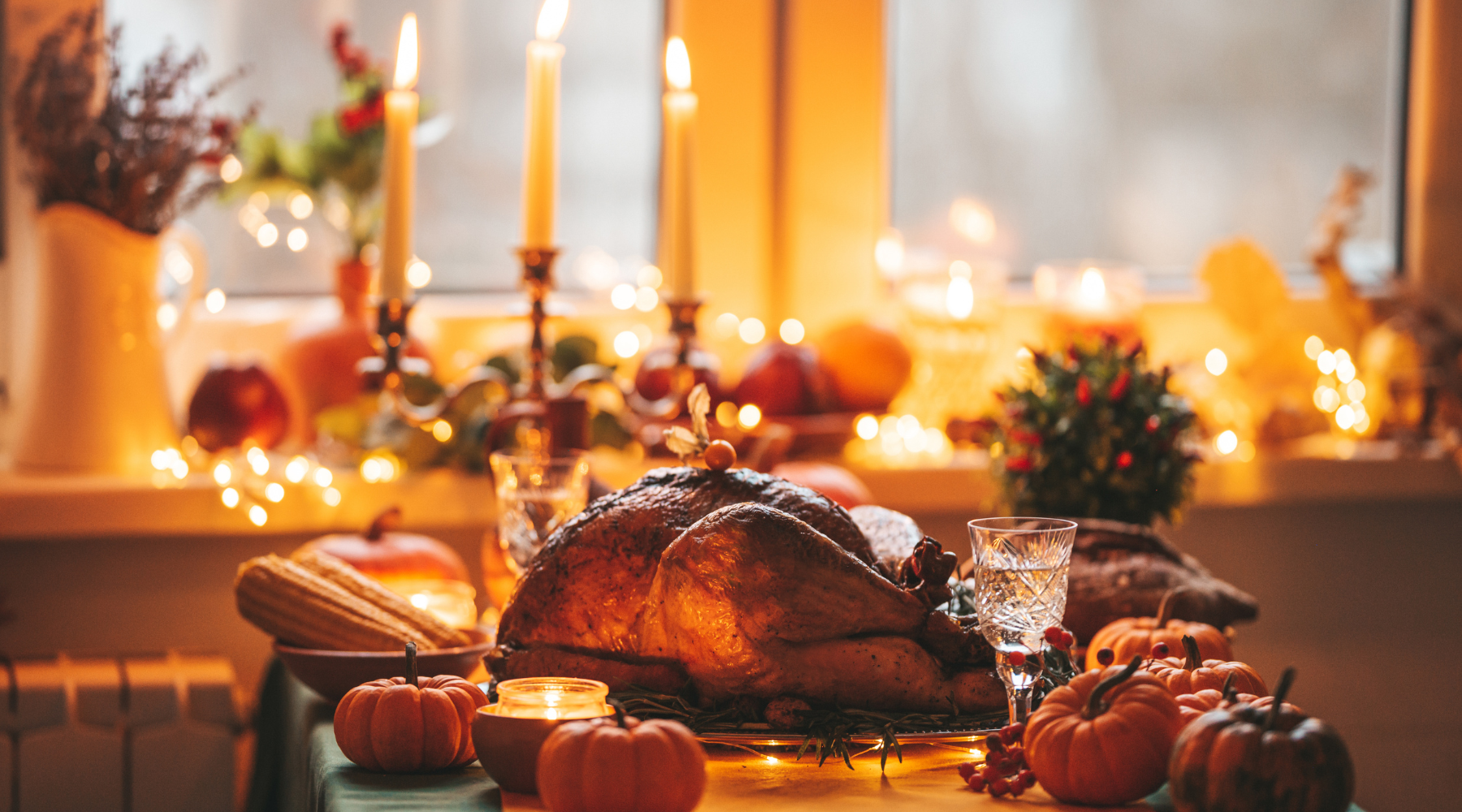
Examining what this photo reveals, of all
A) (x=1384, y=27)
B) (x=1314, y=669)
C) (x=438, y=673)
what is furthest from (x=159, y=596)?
(x=1384, y=27)

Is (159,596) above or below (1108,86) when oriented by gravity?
below

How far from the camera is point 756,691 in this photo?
1214 millimetres

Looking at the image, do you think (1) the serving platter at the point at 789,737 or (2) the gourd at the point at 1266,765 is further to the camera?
(1) the serving platter at the point at 789,737

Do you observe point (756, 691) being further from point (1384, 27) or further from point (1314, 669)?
point (1384, 27)

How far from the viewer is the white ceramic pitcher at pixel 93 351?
221 cm

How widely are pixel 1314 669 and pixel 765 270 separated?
4.65ft

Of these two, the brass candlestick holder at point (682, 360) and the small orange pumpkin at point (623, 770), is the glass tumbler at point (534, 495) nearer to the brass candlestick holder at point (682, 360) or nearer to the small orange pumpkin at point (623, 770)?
the brass candlestick holder at point (682, 360)

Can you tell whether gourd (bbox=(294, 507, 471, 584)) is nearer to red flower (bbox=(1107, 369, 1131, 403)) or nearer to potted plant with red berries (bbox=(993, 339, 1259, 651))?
potted plant with red berries (bbox=(993, 339, 1259, 651))

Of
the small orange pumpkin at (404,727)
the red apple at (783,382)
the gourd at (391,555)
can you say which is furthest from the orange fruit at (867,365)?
the small orange pumpkin at (404,727)

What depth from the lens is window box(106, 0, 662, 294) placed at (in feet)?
8.88

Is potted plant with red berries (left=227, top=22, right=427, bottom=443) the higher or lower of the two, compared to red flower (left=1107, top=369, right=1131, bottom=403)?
higher

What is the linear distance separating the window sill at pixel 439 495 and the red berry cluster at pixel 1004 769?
0.78 meters

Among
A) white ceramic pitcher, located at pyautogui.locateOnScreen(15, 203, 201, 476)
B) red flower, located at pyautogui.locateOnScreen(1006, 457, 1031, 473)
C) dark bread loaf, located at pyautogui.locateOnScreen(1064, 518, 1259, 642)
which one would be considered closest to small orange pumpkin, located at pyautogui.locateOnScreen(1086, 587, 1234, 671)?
dark bread loaf, located at pyautogui.locateOnScreen(1064, 518, 1259, 642)

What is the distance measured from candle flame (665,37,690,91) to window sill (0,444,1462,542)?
2.28 ft
